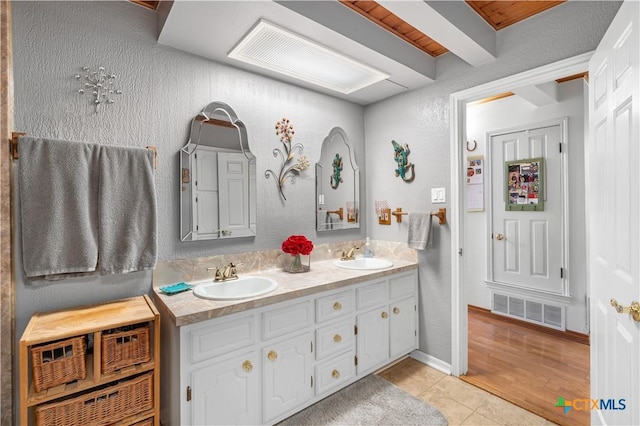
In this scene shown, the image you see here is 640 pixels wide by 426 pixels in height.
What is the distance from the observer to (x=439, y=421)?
6.07ft

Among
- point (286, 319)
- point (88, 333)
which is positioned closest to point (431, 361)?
point (286, 319)

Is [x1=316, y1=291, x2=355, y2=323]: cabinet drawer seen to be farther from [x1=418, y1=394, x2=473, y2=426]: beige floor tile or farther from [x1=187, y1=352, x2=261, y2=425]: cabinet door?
[x1=418, y1=394, x2=473, y2=426]: beige floor tile

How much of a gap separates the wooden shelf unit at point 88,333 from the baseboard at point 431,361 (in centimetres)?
198

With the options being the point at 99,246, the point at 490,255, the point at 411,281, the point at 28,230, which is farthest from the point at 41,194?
the point at 490,255

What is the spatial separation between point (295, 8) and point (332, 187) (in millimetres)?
1457

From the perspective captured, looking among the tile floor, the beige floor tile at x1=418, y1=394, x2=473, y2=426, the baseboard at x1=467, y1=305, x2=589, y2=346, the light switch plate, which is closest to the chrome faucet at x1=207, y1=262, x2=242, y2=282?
the tile floor

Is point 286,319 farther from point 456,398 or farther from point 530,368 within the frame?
point 530,368

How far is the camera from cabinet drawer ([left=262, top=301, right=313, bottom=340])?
1.73m

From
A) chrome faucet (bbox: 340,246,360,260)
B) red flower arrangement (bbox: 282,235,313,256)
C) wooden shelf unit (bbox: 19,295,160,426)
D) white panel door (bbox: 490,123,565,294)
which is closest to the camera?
wooden shelf unit (bbox: 19,295,160,426)

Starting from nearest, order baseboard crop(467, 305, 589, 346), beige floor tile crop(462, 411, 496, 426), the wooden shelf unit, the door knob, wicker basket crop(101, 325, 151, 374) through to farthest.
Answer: the door knob < the wooden shelf unit < wicker basket crop(101, 325, 151, 374) < beige floor tile crop(462, 411, 496, 426) < baseboard crop(467, 305, 589, 346)

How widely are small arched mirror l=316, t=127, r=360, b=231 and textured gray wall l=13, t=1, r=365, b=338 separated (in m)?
0.29

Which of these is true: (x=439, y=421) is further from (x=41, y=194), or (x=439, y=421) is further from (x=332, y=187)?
(x=41, y=194)

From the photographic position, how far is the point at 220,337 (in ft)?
5.14

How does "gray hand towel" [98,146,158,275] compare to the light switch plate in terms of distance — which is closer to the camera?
"gray hand towel" [98,146,158,275]
